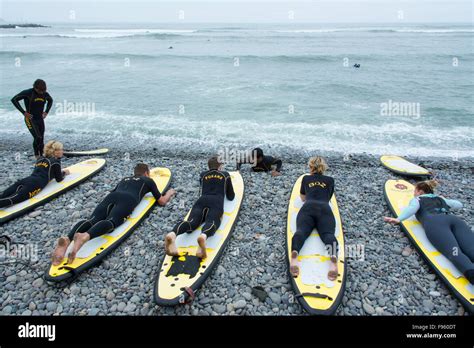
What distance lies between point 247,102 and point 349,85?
29.4ft

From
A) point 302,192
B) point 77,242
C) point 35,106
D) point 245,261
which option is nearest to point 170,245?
point 245,261

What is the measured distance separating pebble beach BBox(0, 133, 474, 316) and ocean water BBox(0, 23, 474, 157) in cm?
459

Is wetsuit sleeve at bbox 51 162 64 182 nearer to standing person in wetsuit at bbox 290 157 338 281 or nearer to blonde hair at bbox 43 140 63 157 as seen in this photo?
blonde hair at bbox 43 140 63 157

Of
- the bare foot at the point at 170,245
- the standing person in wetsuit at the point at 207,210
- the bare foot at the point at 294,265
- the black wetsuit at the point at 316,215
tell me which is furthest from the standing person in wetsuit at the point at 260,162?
the bare foot at the point at 170,245

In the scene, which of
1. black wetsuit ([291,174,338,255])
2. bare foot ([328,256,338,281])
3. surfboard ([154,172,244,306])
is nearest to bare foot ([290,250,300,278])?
black wetsuit ([291,174,338,255])

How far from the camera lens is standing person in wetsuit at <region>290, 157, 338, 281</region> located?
513 centimetres

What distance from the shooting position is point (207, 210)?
6.13m

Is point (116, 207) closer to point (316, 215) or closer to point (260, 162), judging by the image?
point (316, 215)
